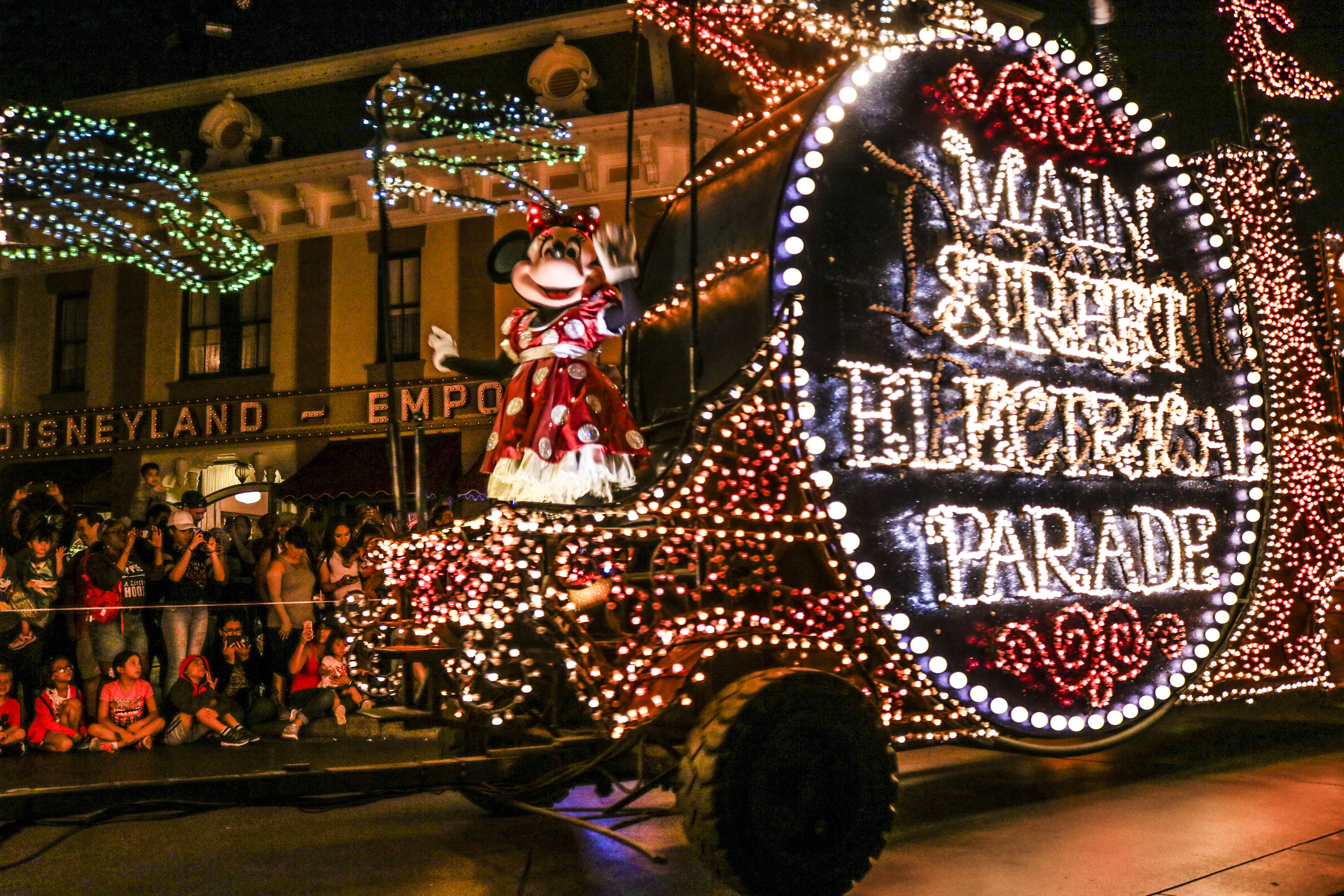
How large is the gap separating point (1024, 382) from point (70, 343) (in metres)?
18.4

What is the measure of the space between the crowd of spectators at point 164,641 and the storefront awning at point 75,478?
448 inches

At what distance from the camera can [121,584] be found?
7.85 m

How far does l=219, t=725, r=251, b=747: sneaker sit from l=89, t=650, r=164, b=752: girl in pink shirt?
60cm

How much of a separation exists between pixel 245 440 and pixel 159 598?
10651mm

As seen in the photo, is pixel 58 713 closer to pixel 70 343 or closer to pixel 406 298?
pixel 406 298

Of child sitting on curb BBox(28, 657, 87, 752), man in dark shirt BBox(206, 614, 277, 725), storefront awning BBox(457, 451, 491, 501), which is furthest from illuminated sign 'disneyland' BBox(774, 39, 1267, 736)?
storefront awning BBox(457, 451, 491, 501)

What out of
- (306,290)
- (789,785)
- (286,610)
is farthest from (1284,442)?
(306,290)

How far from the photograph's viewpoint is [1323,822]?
214 inches

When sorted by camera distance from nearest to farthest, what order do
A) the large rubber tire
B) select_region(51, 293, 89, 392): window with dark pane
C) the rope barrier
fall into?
1. the large rubber tire
2. the rope barrier
3. select_region(51, 293, 89, 392): window with dark pane

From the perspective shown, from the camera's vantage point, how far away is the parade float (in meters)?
4.32

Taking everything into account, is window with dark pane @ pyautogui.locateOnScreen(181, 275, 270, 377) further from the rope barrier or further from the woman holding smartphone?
the rope barrier

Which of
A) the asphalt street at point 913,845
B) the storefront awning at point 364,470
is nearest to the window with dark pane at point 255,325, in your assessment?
the storefront awning at point 364,470

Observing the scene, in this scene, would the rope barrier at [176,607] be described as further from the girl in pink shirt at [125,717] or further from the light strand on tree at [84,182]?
the light strand on tree at [84,182]

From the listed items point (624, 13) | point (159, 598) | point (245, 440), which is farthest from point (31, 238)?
point (159, 598)
